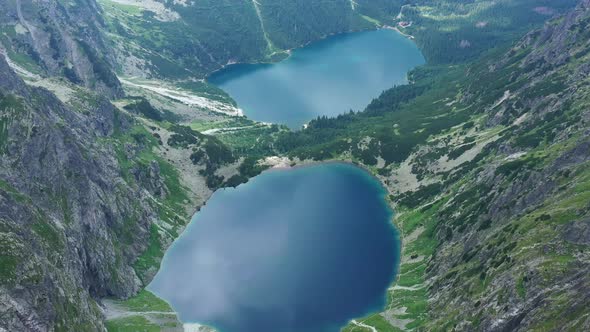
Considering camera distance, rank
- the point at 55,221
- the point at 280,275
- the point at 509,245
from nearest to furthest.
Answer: the point at 509,245 → the point at 55,221 → the point at 280,275

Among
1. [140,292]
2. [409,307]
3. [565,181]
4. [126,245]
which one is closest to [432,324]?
[409,307]

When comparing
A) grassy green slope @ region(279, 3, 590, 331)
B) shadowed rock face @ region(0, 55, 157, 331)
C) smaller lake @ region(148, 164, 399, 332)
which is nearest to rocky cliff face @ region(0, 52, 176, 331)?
shadowed rock face @ region(0, 55, 157, 331)

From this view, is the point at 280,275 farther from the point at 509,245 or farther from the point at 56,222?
the point at 509,245

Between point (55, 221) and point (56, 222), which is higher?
point (55, 221)

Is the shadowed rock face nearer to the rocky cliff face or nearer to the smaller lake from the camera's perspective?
the rocky cliff face

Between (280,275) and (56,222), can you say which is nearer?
(56,222)

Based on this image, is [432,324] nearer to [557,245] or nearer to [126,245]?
[557,245]

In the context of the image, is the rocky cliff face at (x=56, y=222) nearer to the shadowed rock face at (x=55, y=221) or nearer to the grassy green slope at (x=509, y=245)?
the shadowed rock face at (x=55, y=221)

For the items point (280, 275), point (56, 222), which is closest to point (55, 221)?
point (56, 222)

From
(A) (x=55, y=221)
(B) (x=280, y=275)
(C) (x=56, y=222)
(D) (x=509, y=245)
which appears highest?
(A) (x=55, y=221)

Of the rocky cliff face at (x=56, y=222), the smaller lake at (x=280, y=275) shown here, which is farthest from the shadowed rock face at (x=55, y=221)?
the smaller lake at (x=280, y=275)
